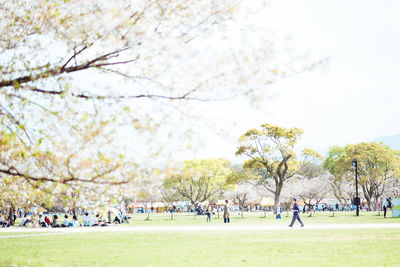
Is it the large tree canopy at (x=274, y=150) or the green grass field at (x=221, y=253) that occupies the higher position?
the large tree canopy at (x=274, y=150)

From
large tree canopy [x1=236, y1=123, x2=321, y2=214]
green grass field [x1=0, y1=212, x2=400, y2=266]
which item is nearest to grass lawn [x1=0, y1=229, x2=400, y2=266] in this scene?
green grass field [x1=0, y1=212, x2=400, y2=266]

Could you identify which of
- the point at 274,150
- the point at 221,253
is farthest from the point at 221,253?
the point at 274,150

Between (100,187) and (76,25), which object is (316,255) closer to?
(100,187)

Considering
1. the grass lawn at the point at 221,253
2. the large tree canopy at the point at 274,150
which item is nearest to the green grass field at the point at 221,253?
the grass lawn at the point at 221,253

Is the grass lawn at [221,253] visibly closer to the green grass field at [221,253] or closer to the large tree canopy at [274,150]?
the green grass field at [221,253]

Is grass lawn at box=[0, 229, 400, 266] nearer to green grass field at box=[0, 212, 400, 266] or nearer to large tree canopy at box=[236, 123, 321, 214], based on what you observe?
green grass field at box=[0, 212, 400, 266]

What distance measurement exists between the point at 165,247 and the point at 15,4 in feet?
31.0

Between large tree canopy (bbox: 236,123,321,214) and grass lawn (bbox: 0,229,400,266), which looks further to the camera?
large tree canopy (bbox: 236,123,321,214)

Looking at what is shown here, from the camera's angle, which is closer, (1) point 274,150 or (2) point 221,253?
(2) point 221,253

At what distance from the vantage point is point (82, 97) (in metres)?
8.84

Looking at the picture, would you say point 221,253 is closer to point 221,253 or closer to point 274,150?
point 221,253

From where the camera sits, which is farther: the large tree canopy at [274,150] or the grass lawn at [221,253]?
the large tree canopy at [274,150]

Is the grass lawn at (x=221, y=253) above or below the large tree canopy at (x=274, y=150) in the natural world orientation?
below

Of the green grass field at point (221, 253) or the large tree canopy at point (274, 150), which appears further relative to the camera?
the large tree canopy at point (274, 150)
